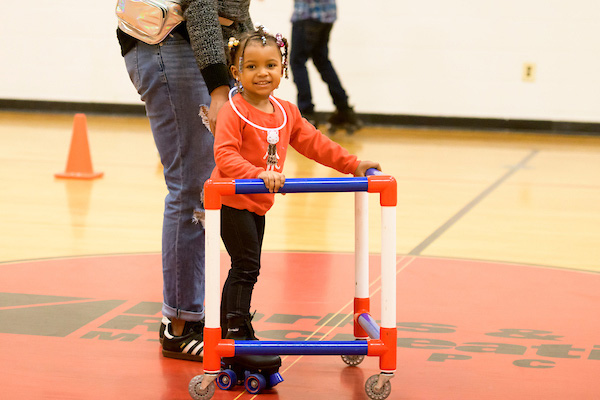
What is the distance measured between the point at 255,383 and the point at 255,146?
59cm

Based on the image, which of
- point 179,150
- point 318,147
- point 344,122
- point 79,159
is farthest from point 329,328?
point 344,122

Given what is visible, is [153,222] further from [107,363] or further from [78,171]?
[107,363]

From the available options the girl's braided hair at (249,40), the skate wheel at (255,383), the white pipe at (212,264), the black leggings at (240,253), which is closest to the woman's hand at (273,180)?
the white pipe at (212,264)

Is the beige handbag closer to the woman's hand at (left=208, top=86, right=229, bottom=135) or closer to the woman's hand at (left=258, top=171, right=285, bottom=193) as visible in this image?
the woman's hand at (left=208, top=86, right=229, bottom=135)

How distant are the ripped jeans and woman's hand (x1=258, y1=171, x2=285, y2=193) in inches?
16.6

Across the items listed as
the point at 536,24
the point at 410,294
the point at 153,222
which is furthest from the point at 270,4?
the point at 410,294

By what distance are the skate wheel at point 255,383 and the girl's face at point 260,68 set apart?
71 centimetres

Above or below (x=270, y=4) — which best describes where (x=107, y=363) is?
below

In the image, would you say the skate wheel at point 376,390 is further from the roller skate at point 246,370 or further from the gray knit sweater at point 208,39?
the gray knit sweater at point 208,39

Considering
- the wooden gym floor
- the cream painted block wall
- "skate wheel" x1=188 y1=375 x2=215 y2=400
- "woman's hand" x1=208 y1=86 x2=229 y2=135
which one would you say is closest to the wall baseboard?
the cream painted block wall

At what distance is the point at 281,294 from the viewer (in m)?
3.14

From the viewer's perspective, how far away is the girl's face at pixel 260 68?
7.42 ft

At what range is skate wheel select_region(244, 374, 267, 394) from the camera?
7.32 ft

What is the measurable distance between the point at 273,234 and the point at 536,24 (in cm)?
487
